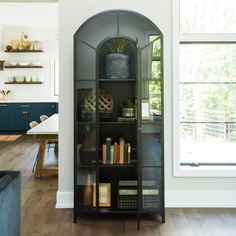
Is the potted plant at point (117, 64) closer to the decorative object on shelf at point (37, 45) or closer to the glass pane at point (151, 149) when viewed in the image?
the glass pane at point (151, 149)

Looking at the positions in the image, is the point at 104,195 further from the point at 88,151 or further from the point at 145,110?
the point at 145,110

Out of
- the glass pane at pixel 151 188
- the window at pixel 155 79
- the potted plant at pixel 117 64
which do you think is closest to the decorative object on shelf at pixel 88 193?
the glass pane at pixel 151 188

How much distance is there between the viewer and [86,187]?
10.1 feet

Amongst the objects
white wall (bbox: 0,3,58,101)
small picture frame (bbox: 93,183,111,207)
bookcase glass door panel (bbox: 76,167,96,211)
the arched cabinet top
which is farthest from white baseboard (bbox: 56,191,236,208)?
white wall (bbox: 0,3,58,101)

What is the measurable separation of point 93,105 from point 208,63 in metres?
1.37

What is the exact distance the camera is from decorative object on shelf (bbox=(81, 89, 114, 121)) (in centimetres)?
305

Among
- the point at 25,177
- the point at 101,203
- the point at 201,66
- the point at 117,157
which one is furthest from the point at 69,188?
the point at 201,66

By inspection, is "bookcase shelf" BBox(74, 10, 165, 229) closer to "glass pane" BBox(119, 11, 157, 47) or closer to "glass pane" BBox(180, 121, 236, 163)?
"glass pane" BBox(119, 11, 157, 47)

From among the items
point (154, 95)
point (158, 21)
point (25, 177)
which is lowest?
point (25, 177)

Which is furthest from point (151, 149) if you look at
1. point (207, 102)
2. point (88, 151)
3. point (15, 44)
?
point (15, 44)

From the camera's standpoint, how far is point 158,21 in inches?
132

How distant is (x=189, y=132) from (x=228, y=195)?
75 centimetres

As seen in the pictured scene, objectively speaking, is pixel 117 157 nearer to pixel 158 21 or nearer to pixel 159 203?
pixel 159 203

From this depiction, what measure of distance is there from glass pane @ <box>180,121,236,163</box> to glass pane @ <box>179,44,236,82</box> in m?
0.48
